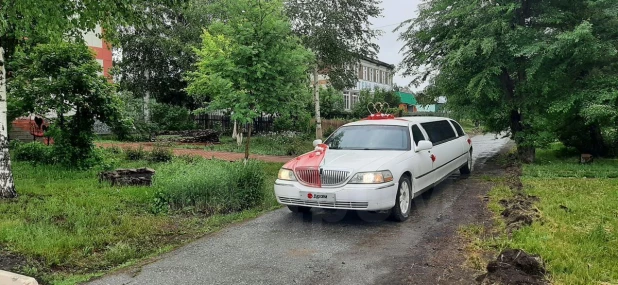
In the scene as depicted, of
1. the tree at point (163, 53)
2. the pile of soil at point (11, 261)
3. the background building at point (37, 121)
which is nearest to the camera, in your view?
the pile of soil at point (11, 261)

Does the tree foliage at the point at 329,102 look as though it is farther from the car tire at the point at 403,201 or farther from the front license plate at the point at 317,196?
the front license plate at the point at 317,196

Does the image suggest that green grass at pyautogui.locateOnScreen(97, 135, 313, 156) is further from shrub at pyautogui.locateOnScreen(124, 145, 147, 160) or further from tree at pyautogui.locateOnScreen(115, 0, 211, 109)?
tree at pyautogui.locateOnScreen(115, 0, 211, 109)

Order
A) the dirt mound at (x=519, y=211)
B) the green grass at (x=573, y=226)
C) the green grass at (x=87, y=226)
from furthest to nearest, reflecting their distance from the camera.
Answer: the dirt mound at (x=519, y=211)
the green grass at (x=87, y=226)
the green grass at (x=573, y=226)

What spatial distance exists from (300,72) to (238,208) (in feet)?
12.5

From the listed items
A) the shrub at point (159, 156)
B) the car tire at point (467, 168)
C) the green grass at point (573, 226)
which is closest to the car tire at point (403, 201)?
the green grass at point (573, 226)

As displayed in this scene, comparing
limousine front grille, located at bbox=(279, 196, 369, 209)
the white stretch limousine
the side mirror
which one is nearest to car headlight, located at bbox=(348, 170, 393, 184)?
the white stretch limousine

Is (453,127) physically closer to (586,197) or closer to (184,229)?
(586,197)

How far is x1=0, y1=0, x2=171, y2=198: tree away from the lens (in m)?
6.90

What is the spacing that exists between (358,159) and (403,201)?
933 mm

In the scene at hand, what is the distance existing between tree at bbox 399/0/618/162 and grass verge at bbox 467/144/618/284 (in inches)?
93.3

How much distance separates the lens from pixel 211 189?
7.39m

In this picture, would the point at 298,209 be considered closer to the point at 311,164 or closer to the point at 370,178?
the point at 311,164

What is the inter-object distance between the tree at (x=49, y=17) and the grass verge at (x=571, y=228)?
6941 millimetres

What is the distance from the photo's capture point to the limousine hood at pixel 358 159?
248 inches
